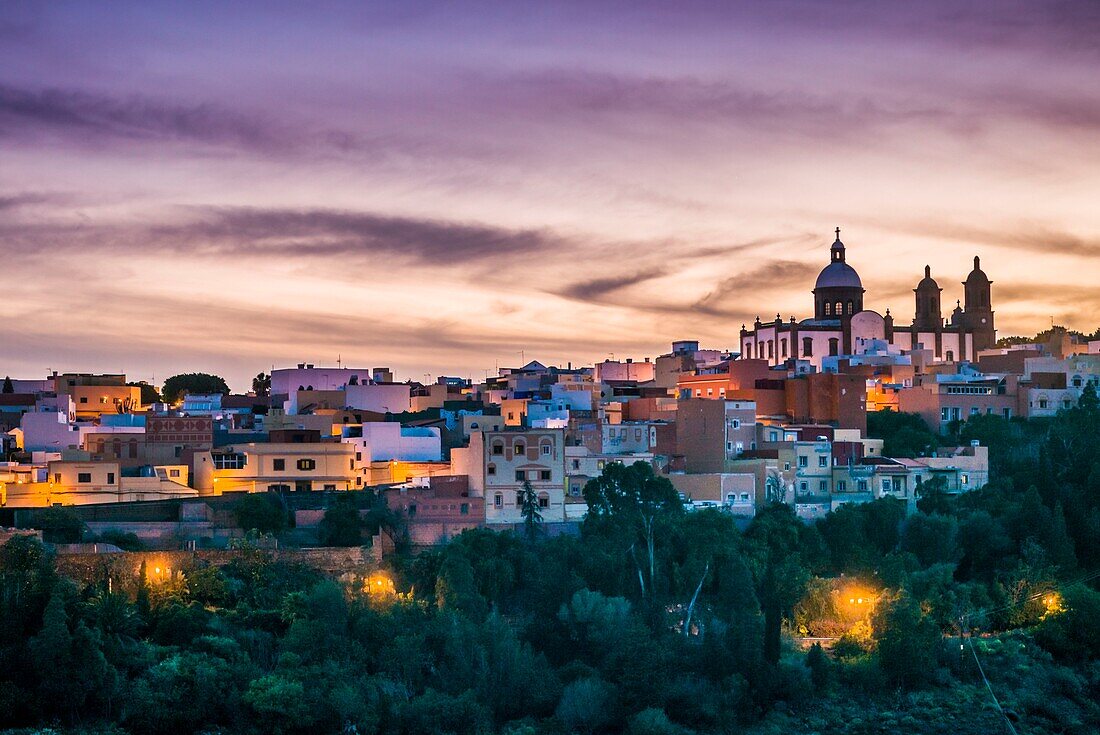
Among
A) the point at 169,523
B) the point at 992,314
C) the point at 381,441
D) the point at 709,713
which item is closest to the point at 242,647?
the point at 169,523

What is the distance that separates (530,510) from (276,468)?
462 centimetres

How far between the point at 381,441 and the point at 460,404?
761cm

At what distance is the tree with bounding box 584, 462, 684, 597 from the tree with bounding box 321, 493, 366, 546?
339 cm

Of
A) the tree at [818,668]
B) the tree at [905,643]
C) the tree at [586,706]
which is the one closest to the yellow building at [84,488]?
the tree at [586,706]

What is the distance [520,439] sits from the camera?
84.2 feet

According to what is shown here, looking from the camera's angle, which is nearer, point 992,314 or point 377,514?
point 377,514

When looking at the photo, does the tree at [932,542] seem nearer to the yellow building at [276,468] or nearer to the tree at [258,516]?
the yellow building at [276,468]

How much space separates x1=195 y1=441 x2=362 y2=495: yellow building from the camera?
88.5ft

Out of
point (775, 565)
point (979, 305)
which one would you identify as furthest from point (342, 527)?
point (979, 305)

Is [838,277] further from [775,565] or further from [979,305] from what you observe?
[775,565]

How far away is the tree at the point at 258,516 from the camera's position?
949 inches

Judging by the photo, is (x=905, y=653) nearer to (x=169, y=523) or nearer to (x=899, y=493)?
(x=899, y=493)

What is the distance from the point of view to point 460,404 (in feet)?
121

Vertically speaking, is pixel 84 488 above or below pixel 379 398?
below
